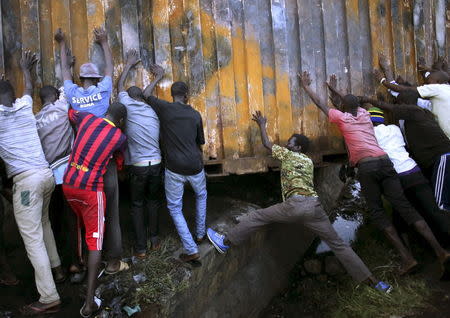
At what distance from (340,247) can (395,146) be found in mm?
1307

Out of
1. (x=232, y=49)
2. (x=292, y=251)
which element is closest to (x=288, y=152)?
(x=232, y=49)

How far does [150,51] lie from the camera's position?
4.69 meters

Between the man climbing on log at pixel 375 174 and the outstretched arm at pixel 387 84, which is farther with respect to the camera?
the outstretched arm at pixel 387 84

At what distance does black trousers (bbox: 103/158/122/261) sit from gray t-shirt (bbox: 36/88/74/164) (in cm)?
47

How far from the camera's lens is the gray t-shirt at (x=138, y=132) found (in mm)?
4363

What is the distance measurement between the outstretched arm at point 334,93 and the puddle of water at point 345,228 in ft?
6.91

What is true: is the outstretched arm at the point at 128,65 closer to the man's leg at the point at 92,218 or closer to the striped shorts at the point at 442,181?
the man's leg at the point at 92,218

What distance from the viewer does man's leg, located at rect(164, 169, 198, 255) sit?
173 inches

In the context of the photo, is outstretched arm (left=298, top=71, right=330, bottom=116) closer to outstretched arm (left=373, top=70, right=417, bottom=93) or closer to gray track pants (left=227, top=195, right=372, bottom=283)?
outstretched arm (left=373, top=70, right=417, bottom=93)

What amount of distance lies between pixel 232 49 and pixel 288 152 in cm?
133

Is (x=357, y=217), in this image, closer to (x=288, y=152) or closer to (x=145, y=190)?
(x=288, y=152)

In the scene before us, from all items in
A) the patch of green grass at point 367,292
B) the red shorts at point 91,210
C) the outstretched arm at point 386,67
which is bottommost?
the patch of green grass at point 367,292

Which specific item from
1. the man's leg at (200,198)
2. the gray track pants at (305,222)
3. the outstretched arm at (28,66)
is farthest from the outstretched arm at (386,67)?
the outstretched arm at (28,66)

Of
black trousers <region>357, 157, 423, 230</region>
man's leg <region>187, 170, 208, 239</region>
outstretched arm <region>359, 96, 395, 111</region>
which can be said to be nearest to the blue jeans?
man's leg <region>187, 170, 208, 239</region>
